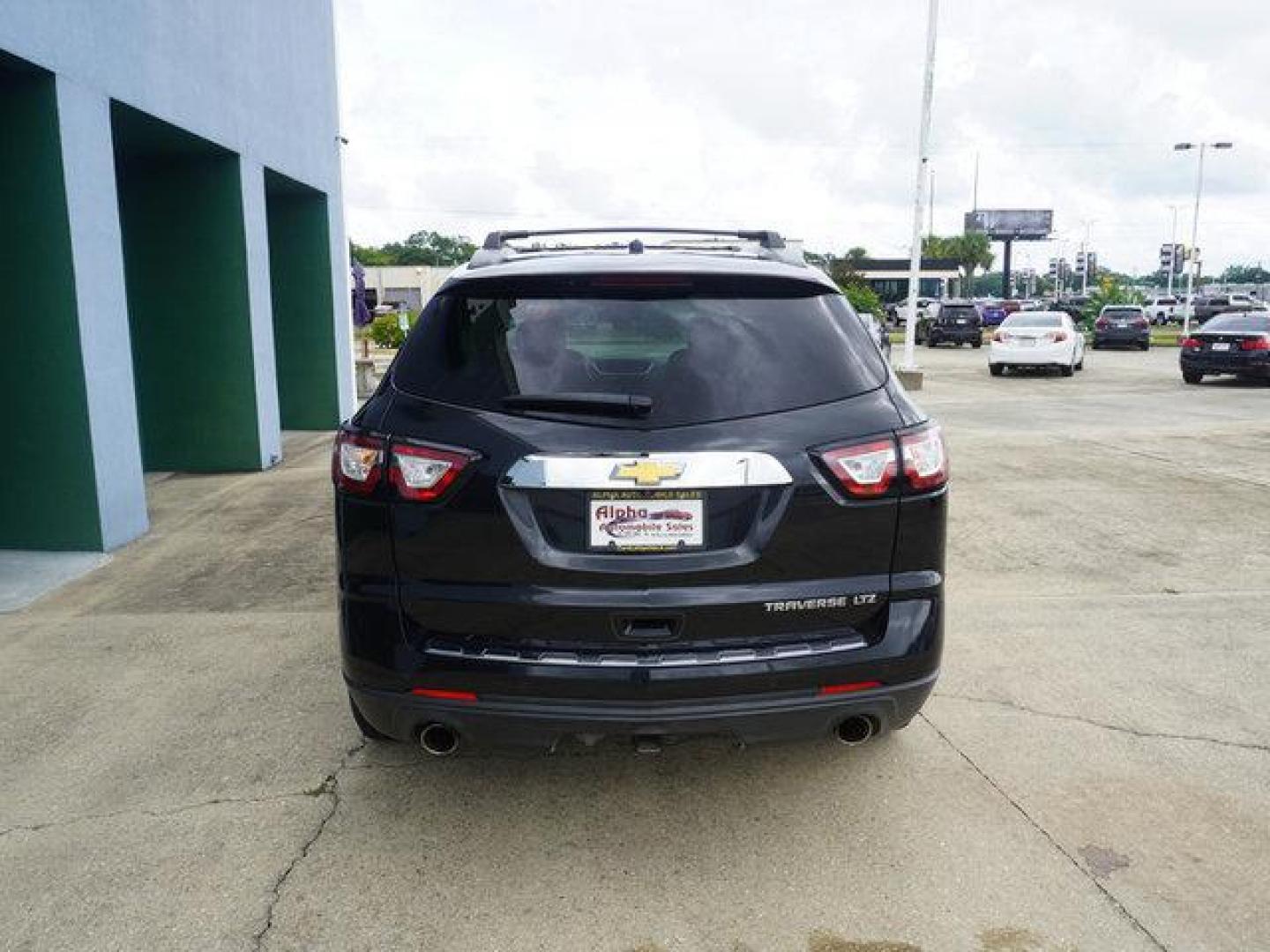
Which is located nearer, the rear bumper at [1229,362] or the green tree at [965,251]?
the rear bumper at [1229,362]

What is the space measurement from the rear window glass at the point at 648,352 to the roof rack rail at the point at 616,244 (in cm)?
39

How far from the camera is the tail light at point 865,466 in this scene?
2.79 meters

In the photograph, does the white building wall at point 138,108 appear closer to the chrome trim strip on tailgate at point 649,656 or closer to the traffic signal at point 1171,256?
the chrome trim strip on tailgate at point 649,656

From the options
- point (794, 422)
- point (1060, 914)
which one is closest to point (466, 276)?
point (794, 422)

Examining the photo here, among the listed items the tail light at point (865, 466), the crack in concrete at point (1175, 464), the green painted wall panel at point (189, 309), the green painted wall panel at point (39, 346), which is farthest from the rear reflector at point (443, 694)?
the crack in concrete at point (1175, 464)

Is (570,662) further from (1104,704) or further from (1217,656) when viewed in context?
(1217,656)

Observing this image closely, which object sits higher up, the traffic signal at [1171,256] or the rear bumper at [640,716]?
the traffic signal at [1171,256]

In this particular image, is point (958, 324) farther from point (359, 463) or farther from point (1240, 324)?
point (359, 463)

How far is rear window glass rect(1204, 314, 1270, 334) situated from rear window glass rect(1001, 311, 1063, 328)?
2979mm

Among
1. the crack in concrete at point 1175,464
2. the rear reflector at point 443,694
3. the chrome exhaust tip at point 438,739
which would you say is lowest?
the crack in concrete at point 1175,464

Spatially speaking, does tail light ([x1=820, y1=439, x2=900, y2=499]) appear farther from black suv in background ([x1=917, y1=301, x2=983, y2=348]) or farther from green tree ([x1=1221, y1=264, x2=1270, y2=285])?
green tree ([x1=1221, y1=264, x2=1270, y2=285])

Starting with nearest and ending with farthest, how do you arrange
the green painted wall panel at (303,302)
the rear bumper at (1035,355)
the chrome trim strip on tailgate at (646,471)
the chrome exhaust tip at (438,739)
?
1. the chrome trim strip on tailgate at (646,471)
2. the chrome exhaust tip at (438,739)
3. the green painted wall panel at (303,302)
4. the rear bumper at (1035,355)

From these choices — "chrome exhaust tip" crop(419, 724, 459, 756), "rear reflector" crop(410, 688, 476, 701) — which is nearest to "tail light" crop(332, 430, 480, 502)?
"rear reflector" crop(410, 688, 476, 701)

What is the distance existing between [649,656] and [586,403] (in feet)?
2.36
